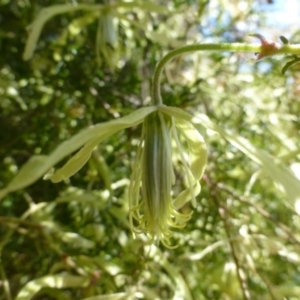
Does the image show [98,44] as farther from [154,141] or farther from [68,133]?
[154,141]

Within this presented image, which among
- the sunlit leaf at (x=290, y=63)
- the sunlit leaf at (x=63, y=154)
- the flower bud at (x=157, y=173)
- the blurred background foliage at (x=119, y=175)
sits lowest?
the blurred background foliage at (x=119, y=175)

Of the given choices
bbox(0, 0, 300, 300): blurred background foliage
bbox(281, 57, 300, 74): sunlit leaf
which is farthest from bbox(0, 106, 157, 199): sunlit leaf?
bbox(0, 0, 300, 300): blurred background foliage

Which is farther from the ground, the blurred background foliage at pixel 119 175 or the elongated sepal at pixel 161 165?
Result: the elongated sepal at pixel 161 165

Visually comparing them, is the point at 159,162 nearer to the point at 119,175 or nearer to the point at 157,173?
the point at 157,173

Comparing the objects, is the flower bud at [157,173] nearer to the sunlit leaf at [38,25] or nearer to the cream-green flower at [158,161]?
the cream-green flower at [158,161]

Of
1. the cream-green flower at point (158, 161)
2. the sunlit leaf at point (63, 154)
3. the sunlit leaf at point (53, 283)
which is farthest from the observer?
the sunlit leaf at point (53, 283)

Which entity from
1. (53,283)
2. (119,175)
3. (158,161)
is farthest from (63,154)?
(119,175)

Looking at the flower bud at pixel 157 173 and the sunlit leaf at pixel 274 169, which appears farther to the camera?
the flower bud at pixel 157 173

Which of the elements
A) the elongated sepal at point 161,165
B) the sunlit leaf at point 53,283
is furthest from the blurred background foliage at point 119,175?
the elongated sepal at point 161,165

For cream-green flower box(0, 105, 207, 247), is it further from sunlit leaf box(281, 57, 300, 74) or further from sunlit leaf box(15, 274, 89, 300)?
sunlit leaf box(15, 274, 89, 300)
